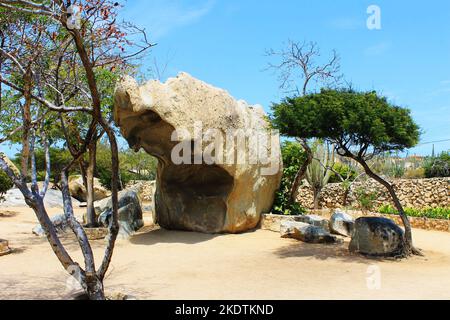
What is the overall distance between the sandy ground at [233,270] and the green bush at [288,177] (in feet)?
5.86

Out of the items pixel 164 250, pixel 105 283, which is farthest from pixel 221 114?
pixel 105 283

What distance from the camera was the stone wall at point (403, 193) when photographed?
19.3m

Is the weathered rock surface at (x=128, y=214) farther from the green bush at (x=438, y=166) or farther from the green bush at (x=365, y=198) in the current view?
the green bush at (x=438, y=166)

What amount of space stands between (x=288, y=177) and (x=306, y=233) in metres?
3.71

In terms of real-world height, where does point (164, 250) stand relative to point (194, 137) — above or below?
below

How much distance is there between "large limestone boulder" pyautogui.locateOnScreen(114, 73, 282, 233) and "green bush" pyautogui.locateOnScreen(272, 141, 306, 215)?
335 millimetres

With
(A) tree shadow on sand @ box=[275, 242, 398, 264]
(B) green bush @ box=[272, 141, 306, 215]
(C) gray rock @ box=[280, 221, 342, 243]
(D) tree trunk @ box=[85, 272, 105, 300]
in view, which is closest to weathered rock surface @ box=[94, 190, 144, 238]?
(B) green bush @ box=[272, 141, 306, 215]

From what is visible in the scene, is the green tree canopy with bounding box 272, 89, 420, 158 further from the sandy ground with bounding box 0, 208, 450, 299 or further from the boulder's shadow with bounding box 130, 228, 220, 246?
the boulder's shadow with bounding box 130, 228, 220, 246

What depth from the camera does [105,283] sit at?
7406 mm

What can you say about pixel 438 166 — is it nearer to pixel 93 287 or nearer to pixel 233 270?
pixel 233 270

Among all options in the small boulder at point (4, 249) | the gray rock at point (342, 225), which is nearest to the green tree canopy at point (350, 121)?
the gray rock at point (342, 225)

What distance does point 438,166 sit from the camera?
23.5m
